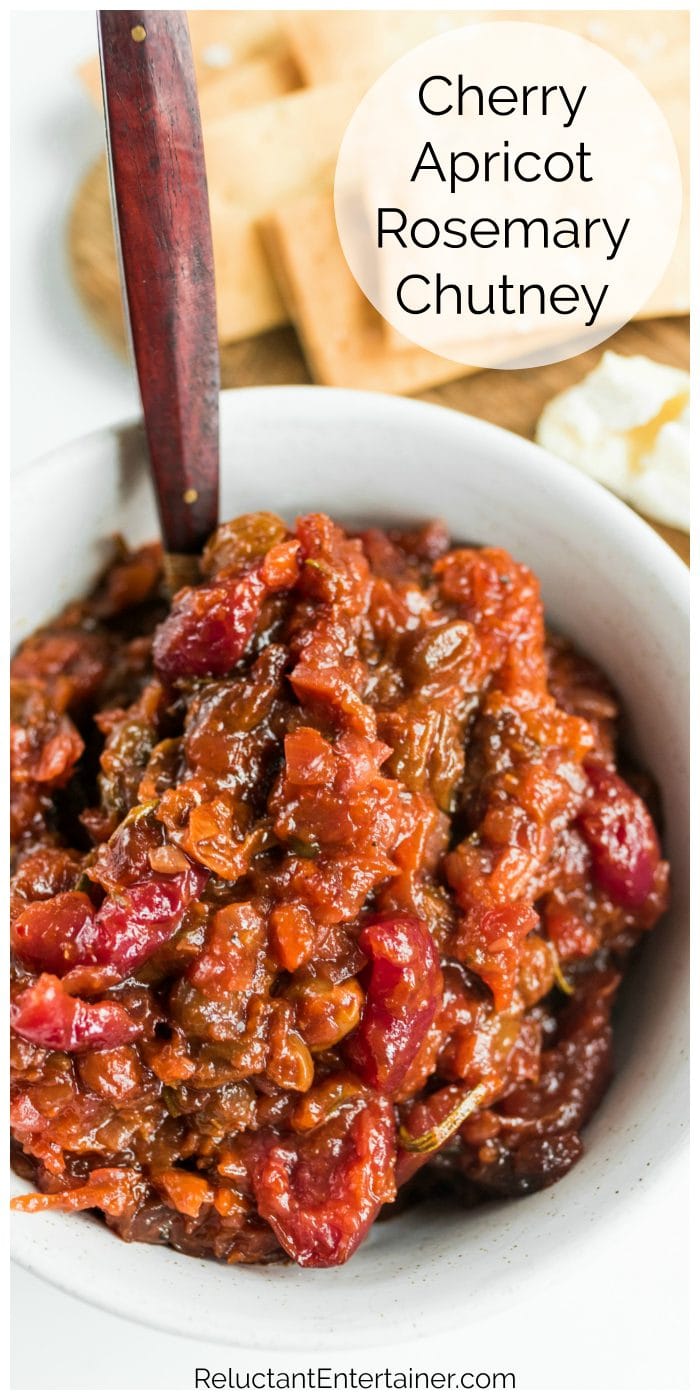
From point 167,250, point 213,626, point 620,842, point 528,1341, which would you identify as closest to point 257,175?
point 167,250

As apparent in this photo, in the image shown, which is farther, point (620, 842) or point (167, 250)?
point (620, 842)

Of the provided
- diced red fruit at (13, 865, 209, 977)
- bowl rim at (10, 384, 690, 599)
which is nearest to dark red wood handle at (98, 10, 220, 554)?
bowl rim at (10, 384, 690, 599)

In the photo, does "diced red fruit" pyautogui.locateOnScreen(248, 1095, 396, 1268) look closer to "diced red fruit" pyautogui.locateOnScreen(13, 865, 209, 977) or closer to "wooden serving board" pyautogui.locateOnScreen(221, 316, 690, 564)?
"diced red fruit" pyautogui.locateOnScreen(13, 865, 209, 977)

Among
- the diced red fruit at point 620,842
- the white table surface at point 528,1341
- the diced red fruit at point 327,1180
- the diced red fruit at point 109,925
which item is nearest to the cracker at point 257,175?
the diced red fruit at point 620,842

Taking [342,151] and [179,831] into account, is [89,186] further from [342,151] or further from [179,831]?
[179,831]

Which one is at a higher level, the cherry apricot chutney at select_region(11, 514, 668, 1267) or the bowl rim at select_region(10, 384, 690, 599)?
the bowl rim at select_region(10, 384, 690, 599)

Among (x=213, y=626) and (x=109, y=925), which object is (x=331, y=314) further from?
(x=109, y=925)

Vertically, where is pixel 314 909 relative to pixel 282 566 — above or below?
below
